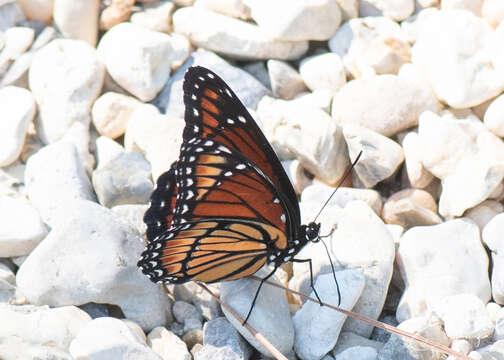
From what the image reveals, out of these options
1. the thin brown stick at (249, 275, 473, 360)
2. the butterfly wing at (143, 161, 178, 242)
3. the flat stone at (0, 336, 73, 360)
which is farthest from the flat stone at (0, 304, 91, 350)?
the thin brown stick at (249, 275, 473, 360)

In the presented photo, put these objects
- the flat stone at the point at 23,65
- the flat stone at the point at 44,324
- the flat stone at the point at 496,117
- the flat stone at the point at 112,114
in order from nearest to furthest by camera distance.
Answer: the flat stone at the point at 44,324, the flat stone at the point at 496,117, the flat stone at the point at 112,114, the flat stone at the point at 23,65

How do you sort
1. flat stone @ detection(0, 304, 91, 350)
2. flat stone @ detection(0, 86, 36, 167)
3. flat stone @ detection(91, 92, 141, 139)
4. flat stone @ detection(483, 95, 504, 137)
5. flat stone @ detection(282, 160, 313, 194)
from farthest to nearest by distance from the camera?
flat stone @ detection(91, 92, 141, 139) → flat stone @ detection(0, 86, 36, 167) → flat stone @ detection(282, 160, 313, 194) → flat stone @ detection(483, 95, 504, 137) → flat stone @ detection(0, 304, 91, 350)

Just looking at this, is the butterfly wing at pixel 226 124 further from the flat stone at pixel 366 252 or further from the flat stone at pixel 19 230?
the flat stone at pixel 19 230

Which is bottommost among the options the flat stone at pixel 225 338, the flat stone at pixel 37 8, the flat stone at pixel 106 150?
the flat stone at pixel 225 338

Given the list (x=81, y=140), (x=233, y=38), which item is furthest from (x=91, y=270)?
(x=233, y=38)

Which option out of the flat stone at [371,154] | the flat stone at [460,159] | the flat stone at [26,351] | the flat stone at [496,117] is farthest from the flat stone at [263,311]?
the flat stone at [496,117]

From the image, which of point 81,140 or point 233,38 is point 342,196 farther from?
point 81,140

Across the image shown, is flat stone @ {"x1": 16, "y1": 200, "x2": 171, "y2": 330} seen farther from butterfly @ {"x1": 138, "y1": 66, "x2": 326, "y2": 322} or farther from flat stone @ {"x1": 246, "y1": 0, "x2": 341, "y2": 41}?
flat stone @ {"x1": 246, "y1": 0, "x2": 341, "y2": 41}

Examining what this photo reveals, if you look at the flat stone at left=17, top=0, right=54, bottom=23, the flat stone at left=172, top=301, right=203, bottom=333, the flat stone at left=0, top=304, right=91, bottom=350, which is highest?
the flat stone at left=17, top=0, right=54, bottom=23
